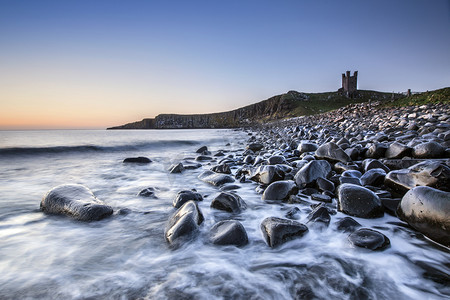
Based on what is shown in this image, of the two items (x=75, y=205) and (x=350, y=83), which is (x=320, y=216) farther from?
(x=350, y=83)

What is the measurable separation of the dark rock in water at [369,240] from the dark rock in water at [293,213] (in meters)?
0.59

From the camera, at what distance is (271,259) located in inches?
66.5

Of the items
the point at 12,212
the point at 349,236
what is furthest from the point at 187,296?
the point at 12,212

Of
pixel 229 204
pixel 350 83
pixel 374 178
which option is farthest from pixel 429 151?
pixel 350 83

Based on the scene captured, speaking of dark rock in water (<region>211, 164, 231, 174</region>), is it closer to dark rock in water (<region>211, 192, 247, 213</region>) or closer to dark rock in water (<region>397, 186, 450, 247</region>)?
dark rock in water (<region>211, 192, 247, 213</region>)

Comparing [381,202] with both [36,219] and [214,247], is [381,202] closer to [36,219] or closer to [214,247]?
[214,247]

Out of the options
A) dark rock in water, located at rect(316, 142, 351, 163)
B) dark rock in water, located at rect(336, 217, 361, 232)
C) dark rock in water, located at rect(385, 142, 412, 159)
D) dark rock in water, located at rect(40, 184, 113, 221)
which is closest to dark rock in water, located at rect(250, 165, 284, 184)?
dark rock in water, located at rect(316, 142, 351, 163)

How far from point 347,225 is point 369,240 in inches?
10.8

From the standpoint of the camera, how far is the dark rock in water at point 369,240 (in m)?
1.71

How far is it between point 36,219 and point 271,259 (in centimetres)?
272

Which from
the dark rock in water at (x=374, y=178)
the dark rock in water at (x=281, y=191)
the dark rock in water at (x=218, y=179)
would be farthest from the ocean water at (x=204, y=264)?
the dark rock in water at (x=218, y=179)

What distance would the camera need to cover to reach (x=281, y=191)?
2.92 m

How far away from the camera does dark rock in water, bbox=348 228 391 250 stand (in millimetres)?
1706

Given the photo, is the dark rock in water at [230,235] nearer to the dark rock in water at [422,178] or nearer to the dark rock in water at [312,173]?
the dark rock in water at [312,173]
